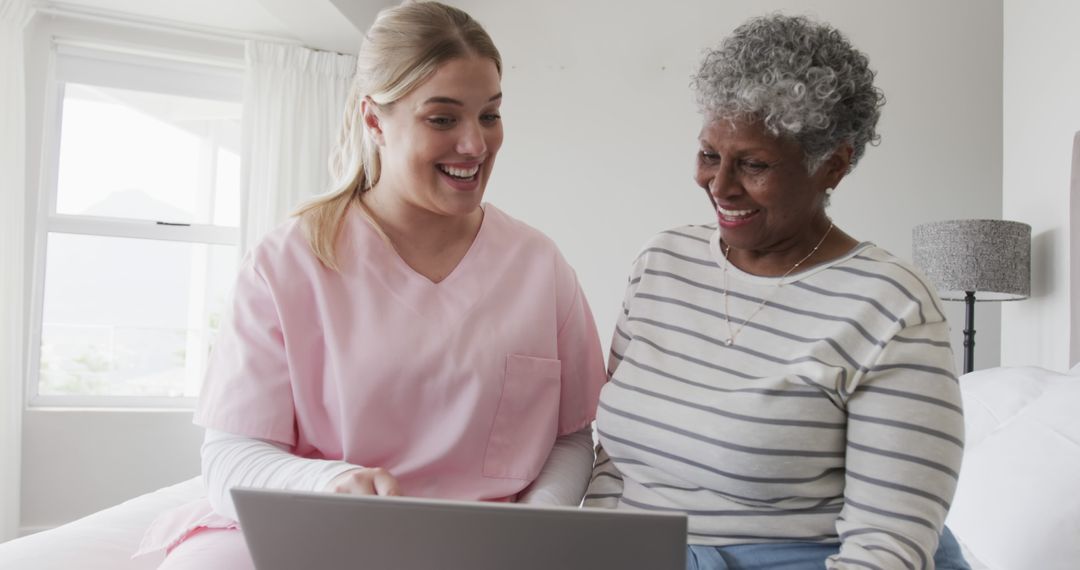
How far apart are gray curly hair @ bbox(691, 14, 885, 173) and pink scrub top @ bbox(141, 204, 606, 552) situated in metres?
0.48

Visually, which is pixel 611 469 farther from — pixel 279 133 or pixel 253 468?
pixel 279 133

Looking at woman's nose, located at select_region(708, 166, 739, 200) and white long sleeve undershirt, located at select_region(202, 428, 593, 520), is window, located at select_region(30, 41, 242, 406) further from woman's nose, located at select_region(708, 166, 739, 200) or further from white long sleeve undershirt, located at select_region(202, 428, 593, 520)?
woman's nose, located at select_region(708, 166, 739, 200)

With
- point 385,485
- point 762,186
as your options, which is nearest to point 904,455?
point 762,186

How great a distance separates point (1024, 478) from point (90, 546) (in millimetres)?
1591

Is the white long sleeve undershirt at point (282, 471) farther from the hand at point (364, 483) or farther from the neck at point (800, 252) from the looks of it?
the neck at point (800, 252)

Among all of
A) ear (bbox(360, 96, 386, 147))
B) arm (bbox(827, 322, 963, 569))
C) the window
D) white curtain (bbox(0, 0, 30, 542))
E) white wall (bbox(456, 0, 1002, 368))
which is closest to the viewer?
arm (bbox(827, 322, 963, 569))

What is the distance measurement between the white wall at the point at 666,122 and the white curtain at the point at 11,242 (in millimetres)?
1935

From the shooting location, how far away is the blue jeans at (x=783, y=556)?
1.15 meters

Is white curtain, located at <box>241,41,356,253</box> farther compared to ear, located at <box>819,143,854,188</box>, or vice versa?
white curtain, located at <box>241,41,356,253</box>

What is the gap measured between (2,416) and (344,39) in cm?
210

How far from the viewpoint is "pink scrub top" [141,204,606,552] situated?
134cm

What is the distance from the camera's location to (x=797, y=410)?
1149mm

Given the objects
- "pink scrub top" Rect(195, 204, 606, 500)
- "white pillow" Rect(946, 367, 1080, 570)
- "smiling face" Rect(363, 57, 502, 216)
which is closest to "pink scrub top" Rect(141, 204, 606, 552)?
"pink scrub top" Rect(195, 204, 606, 500)

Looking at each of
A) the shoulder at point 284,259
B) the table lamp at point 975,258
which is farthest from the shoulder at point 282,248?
the table lamp at point 975,258
